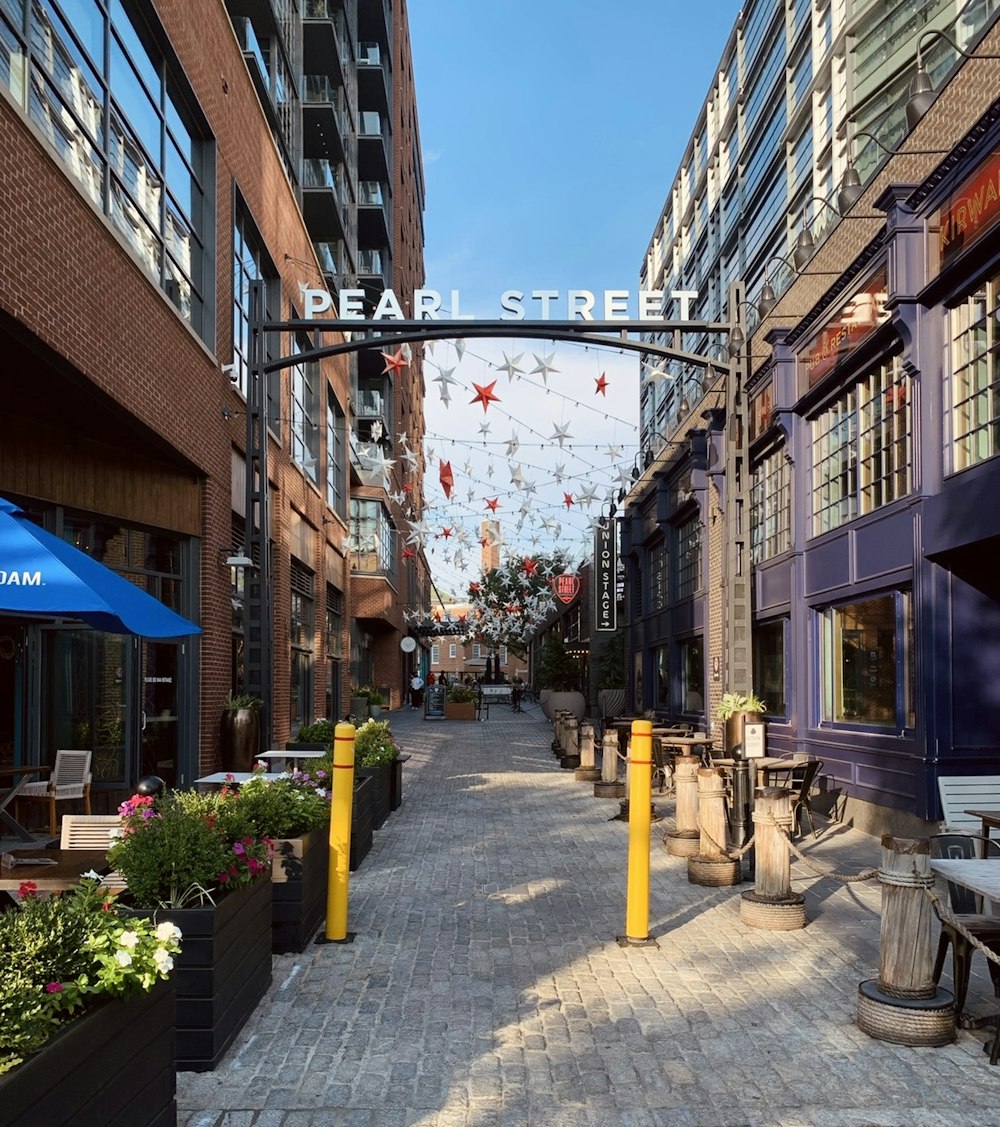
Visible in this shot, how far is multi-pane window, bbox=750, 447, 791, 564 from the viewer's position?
16359mm

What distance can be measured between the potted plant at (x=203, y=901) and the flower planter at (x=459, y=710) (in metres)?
35.6

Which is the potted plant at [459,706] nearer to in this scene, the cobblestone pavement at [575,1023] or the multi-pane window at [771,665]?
the multi-pane window at [771,665]

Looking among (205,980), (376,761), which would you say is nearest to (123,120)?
(376,761)

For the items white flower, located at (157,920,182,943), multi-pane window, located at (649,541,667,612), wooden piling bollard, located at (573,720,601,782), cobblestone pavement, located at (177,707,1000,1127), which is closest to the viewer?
white flower, located at (157,920,182,943)

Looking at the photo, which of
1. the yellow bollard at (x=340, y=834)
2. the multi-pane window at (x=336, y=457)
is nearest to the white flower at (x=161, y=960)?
the yellow bollard at (x=340, y=834)

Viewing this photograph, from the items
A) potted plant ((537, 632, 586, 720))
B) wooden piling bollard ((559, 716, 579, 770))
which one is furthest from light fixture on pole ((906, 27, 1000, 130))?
potted plant ((537, 632, 586, 720))

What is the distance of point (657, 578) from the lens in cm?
2852

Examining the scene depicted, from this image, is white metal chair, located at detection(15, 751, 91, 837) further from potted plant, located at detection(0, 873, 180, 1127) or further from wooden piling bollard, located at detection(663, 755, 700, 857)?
potted plant, located at detection(0, 873, 180, 1127)

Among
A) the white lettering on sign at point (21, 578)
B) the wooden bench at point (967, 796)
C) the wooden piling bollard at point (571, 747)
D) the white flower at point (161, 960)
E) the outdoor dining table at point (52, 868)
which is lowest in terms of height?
the wooden piling bollard at point (571, 747)

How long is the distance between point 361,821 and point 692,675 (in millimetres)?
14780

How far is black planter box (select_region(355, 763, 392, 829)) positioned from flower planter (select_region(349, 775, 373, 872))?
37 cm

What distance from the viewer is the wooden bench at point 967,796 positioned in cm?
892

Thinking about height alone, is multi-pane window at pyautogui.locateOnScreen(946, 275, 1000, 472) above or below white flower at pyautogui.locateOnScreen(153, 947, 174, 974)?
above

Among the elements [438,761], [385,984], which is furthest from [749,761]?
[438,761]
